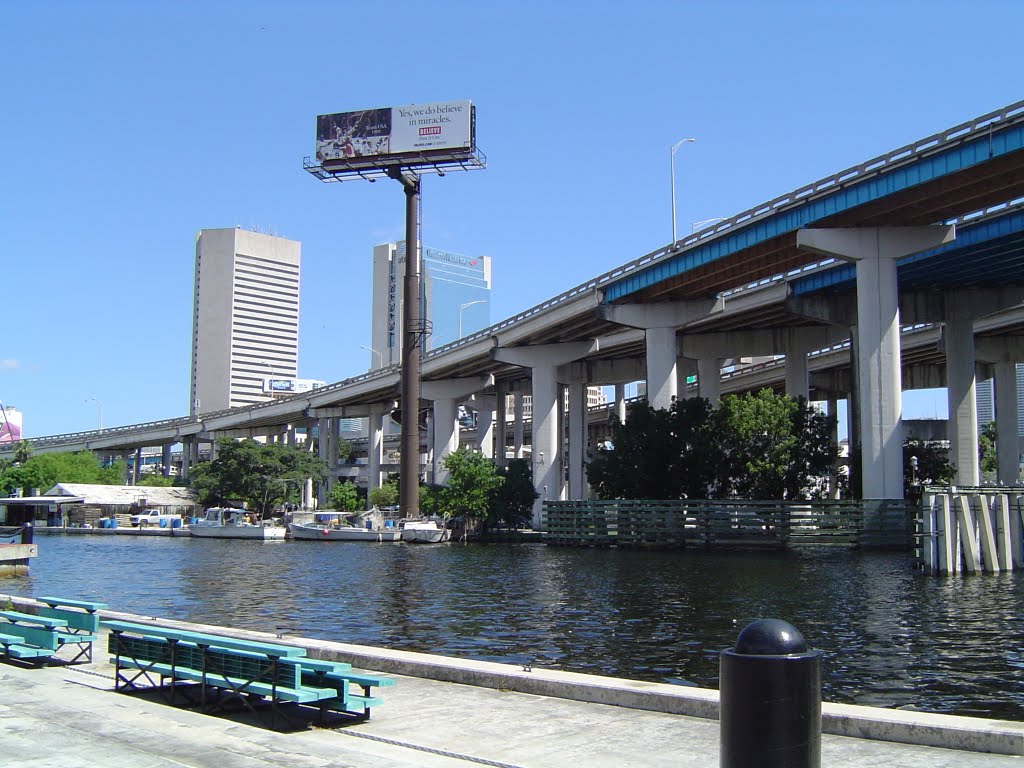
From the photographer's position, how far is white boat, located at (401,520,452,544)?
302 feet

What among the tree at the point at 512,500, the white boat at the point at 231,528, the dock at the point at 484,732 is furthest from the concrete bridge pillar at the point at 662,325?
the dock at the point at 484,732

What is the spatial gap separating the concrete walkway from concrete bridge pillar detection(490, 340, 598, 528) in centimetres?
8629

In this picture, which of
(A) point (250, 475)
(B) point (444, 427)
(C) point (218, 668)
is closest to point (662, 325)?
(B) point (444, 427)

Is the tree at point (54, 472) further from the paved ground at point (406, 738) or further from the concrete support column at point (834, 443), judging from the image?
the paved ground at point (406, 738)

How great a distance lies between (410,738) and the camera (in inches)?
477

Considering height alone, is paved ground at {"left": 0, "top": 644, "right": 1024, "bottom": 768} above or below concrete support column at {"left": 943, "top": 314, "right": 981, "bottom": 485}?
below

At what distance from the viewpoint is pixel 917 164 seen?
187ft

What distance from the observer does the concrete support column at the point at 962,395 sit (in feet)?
266

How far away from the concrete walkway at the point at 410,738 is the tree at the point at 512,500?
80.0 metres

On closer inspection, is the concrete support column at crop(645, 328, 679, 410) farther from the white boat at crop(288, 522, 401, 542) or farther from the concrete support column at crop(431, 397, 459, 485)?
the concrete support column at crop(431, 397, 459, 485)

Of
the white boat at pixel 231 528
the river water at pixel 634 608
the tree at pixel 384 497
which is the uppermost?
the tree at pixel 384 497

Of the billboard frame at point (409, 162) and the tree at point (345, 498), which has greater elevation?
the billboard frame at point (409, 162)

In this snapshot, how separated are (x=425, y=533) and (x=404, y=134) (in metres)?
40.9

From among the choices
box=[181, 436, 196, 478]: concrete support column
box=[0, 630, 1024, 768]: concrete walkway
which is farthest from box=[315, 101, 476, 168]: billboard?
box=[0, 630, 1024, 768]: concrete walkway
